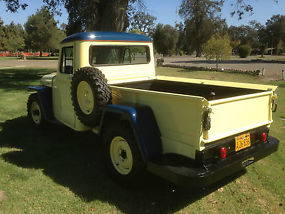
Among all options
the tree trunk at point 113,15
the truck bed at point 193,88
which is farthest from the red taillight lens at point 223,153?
the tree trunk at point 113,15

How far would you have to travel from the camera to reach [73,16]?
14867 millimetres

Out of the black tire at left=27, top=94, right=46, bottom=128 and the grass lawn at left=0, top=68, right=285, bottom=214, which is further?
the black tire at left=27, top=94, right=46, bottom=128

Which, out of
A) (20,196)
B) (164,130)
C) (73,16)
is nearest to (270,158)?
(164,130)

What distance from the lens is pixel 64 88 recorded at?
4.73 metres

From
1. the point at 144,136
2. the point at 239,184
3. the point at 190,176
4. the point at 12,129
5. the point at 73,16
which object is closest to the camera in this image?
the point at 190,176

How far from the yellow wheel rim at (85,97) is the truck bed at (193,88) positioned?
27.9 inches

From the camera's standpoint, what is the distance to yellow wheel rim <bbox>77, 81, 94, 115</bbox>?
3.90 m

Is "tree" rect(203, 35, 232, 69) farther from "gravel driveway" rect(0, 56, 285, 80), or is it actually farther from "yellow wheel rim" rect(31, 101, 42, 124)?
"yellow wheel rim" rect(31, 101, 42, 124)

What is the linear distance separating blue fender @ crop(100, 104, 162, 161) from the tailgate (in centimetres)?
63

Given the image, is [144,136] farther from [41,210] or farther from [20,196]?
[20,196]

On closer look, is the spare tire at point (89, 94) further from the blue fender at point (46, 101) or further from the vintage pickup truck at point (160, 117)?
the blue fender at point (46, 101)

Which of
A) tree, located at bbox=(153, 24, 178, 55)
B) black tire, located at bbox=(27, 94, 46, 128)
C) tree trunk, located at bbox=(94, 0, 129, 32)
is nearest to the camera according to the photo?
black tire, located at bbox=(27, 94, 46, 128)

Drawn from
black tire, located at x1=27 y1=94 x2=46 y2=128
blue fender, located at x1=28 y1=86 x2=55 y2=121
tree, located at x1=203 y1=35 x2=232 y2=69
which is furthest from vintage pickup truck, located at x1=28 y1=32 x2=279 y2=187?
tree, located at x1=203 y1=35 x2=232 y2=69

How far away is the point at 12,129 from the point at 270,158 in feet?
17.8
